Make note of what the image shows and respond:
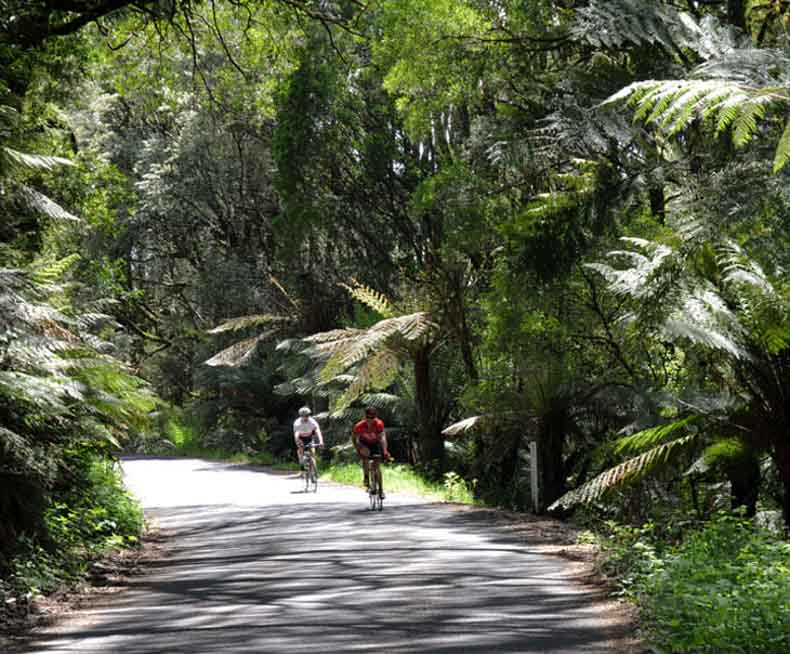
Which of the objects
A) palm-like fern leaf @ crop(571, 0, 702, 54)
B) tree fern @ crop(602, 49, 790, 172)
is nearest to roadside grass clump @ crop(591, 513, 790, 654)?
tree fern @ crop(602, 49, 790, 172)

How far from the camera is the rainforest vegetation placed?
1077 cm

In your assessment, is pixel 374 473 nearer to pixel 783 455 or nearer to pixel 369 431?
pixel 369 431

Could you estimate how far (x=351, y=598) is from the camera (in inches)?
406

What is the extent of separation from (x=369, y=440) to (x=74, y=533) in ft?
23.3

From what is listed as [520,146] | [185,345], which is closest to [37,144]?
[520,146]

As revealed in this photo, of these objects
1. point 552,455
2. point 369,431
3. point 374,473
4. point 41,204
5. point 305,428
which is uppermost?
point 41,204

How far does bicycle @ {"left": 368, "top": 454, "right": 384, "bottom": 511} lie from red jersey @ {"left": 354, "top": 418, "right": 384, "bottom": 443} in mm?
390

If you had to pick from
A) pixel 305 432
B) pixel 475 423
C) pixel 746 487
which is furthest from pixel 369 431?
pixel 746 487

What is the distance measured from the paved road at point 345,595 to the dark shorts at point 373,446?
4.88ft

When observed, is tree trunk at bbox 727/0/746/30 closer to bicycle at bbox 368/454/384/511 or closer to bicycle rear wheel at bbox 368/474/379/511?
A: bicycle at bbox 368/454/384/511

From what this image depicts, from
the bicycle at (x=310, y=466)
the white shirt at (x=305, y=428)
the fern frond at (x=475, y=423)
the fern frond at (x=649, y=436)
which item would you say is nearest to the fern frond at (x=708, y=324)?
the fern frond at (x=649, y=436)

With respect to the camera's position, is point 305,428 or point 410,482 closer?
point 305,428

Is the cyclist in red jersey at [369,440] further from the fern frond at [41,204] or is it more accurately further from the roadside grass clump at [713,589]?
the roadside grass clump at [713,589]

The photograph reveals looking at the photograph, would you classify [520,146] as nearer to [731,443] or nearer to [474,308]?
[731,443]
